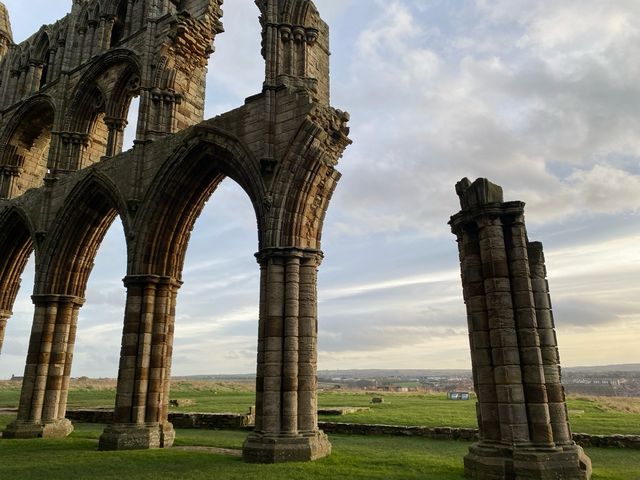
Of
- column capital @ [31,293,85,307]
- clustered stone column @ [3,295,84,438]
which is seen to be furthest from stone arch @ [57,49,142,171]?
clustered stone column @ [3,295,84,438]

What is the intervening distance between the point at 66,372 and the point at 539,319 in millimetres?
13298

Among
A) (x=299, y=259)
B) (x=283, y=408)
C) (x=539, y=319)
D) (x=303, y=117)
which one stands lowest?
(x=283, y=408)

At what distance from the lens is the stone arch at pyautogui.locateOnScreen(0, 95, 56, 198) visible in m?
19.8

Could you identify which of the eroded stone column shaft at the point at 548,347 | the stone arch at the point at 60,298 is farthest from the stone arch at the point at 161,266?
the eroded stone column shaft at the point at 548,347

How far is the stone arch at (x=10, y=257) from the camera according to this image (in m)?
18.2

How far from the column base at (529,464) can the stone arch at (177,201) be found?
27.8ft

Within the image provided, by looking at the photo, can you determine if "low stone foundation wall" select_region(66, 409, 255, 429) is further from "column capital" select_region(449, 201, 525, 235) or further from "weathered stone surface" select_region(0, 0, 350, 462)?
"column capital" select_region(449, 201, 525, 235)

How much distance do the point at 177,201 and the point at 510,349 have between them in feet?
31.3

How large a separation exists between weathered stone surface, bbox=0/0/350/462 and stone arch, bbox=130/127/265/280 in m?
0.04

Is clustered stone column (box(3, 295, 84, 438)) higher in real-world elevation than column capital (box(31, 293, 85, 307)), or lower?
lower

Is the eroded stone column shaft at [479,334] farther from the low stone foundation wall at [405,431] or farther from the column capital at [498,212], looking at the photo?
the low stone foundation wall at [405,431]

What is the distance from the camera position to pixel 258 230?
37.0 ft

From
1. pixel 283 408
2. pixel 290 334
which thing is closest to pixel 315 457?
pixel 283 408

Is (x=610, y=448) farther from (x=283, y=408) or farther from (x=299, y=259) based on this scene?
(x=299, y=259)
